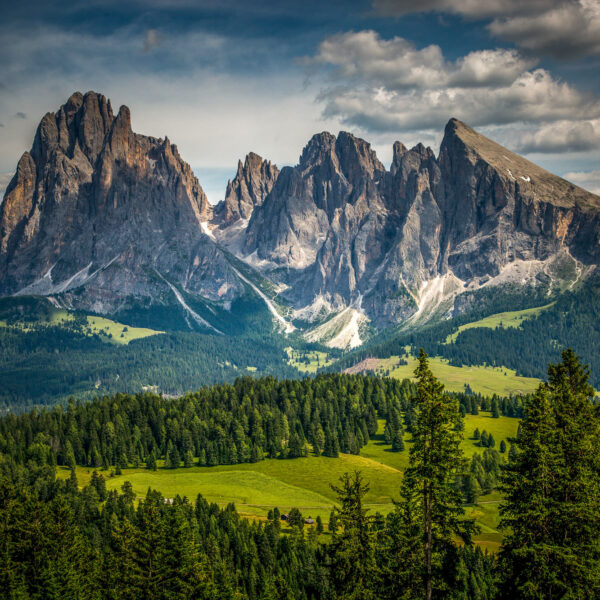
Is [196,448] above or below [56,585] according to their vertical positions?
below

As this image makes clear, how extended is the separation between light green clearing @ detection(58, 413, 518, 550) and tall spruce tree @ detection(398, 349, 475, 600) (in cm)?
9285

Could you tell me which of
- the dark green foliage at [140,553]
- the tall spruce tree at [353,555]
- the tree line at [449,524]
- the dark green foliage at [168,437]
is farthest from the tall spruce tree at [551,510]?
the dark green foliage at [168,437]

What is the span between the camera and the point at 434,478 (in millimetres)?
39938

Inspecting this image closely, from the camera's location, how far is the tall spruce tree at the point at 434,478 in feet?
131

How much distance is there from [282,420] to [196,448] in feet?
88.5

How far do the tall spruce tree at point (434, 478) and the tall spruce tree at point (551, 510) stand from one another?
3661mm

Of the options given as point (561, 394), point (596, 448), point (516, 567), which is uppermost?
point (561, 394)

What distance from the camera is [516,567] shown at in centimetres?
4131

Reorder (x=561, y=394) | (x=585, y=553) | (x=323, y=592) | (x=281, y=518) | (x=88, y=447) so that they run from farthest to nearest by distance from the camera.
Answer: (x=88, y=447) < (x=281, y=518) < (x=323, y=592) < (x=561, y=394) < (x=585, y=553)

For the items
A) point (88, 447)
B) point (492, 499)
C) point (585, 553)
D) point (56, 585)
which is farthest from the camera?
point (88, 447)

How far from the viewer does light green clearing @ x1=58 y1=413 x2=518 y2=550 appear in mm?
143125

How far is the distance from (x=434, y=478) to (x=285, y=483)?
12599 cm

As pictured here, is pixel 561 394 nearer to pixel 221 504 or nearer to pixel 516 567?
pixel 516 567

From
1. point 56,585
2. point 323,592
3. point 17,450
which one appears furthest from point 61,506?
point 17,450
